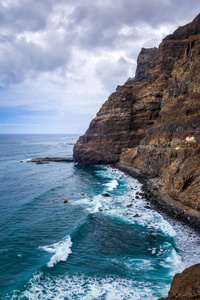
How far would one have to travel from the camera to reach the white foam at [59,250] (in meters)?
22.6

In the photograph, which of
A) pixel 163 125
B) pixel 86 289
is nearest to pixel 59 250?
pixel 86 289

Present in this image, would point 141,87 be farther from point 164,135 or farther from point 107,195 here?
point 107,195

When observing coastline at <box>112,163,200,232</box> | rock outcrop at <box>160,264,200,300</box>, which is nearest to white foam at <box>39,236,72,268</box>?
rock outcrop at <box>160,264,200,300</box>

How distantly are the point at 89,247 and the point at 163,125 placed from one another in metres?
40.1

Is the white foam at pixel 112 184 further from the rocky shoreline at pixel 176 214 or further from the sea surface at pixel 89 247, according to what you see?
the rocky shoreline at pixel 176 214

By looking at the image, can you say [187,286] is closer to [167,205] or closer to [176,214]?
[176,214]

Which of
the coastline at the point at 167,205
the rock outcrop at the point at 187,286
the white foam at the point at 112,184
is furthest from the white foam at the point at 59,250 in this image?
the white foam at the point at 112,184

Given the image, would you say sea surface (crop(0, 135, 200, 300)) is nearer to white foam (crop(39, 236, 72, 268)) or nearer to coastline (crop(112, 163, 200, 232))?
white foam (crop(39, 236, 72, 268))

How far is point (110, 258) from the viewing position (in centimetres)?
2300

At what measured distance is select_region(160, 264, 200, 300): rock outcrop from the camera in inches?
437

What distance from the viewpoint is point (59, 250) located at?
24.4m

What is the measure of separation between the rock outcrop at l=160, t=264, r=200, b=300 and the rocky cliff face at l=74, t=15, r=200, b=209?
63.3 ft

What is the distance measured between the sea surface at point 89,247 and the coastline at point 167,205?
1256 mm

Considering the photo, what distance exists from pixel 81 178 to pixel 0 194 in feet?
77.7
